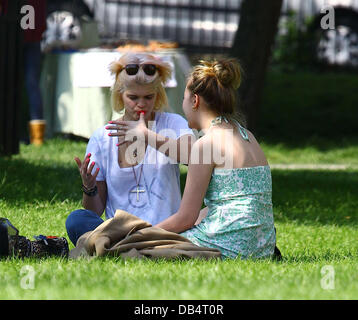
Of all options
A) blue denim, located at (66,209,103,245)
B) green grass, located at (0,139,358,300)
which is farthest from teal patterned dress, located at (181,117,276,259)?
blue denim, located at (66,209,103,245)

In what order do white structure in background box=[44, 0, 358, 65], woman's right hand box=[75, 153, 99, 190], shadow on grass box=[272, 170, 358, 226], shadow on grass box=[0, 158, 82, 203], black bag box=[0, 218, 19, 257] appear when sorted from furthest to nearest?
white structure in background box=[44, 0, 358, 65], shadow on grass box=[272, 170, 358, 226], shadow on grass box=[0, 158, 82, 203], woman's right hand box=[75, 153, 99, 190], black bag box=[0, 218, 19, 257]

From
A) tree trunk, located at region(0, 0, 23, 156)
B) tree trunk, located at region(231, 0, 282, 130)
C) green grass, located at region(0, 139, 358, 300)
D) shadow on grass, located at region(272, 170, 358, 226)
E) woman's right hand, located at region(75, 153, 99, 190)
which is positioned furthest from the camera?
tree trunk, located at region(231, 0, 282, 130)

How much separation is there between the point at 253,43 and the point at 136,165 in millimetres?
6834

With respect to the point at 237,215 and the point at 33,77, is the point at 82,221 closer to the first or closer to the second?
the point at 237,215

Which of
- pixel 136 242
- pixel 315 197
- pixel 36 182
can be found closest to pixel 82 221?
pixel 136 242

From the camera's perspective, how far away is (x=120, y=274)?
4.32 meters

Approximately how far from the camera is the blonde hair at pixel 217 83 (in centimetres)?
489

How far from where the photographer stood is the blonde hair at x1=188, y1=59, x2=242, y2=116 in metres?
4.89

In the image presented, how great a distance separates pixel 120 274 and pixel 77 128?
7.30 meters

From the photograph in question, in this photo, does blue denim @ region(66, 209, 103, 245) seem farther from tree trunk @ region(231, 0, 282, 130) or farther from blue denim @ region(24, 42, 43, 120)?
tree trunk @ region(231, 0, 282, 130)

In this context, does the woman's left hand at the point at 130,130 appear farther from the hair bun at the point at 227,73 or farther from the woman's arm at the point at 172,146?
the hair bun at the point at 227,73

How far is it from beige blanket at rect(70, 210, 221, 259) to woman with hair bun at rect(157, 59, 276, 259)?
92 millimetres

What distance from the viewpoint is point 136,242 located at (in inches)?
193

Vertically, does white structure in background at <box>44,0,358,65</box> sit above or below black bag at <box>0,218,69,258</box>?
above
